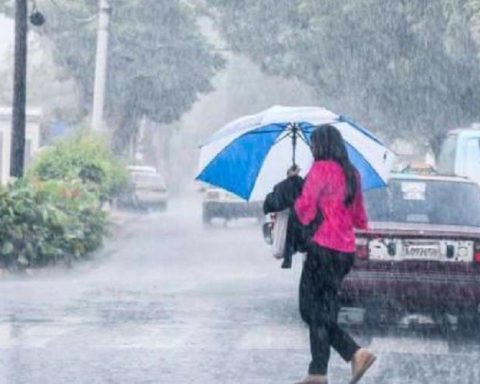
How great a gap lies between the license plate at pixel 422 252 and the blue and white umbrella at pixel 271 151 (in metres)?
0.59

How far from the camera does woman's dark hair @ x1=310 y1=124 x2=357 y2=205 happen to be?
11.3 meters

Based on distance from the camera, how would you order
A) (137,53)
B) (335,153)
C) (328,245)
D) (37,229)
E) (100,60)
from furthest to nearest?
(137,53) → (100,60) → (37,229) → (335,153) → (328,245)

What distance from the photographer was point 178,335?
14.6 meters

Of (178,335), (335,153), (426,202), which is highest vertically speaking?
(335,153)

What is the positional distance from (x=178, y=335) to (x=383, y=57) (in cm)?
3244

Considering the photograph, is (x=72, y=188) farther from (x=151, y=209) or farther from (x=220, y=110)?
(x=220, y=110)

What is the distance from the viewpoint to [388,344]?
14.3 meters

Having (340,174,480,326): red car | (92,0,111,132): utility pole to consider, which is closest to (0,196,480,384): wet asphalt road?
(340,174,480,326): red car

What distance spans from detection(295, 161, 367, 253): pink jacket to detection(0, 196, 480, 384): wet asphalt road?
45.1 inches

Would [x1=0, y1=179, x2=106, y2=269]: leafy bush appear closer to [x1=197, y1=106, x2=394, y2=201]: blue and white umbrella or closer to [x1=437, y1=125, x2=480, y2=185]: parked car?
[x1=437, y1=125, x2=480, y2=185]: parked car

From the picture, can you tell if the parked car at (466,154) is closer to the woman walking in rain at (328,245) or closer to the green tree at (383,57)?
the green tree at (383,57)

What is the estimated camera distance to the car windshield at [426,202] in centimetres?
1525

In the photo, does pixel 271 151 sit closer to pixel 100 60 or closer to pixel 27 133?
pixel 100 60

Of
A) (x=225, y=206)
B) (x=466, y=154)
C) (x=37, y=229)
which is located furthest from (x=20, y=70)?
(x=225, y=206)
